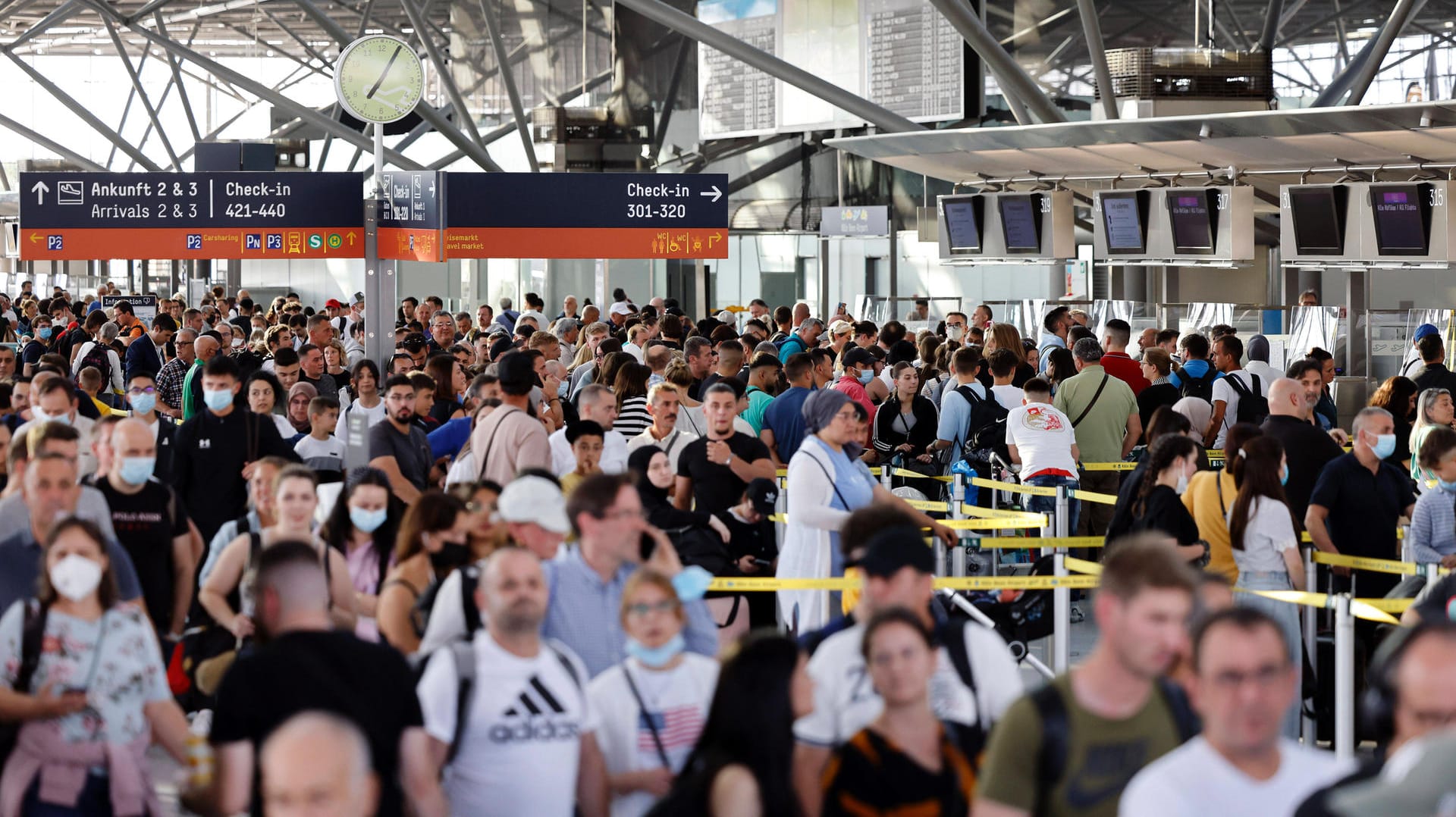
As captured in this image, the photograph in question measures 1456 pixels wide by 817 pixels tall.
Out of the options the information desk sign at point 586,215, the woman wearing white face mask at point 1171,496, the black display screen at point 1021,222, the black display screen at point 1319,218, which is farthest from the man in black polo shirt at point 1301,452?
the black display screen at point 1021,222

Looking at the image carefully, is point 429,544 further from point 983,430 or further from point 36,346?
point 36,346

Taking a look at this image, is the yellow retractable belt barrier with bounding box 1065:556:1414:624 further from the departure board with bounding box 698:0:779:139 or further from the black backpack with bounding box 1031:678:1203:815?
the departure board with bounding box 698:0:779:139

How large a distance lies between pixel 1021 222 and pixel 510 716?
61.2ft

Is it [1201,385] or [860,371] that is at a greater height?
[860,371]

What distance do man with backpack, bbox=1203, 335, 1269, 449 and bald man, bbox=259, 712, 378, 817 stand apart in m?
10.4

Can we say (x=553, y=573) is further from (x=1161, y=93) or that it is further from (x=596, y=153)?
(x=596, y=153)

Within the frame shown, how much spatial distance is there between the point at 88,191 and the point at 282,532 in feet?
37.3

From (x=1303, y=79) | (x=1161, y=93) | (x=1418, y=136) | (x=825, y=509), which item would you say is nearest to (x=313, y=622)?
(x=825, y=509)

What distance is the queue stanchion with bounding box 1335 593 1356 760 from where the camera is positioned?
7320 mm

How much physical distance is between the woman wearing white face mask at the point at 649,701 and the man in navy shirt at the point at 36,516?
1.84 meters

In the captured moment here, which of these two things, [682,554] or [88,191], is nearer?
[682,554]

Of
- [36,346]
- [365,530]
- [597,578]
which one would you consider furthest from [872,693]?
[36,346]

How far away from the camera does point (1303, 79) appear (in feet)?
90.6

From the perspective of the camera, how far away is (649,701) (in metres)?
5.20
